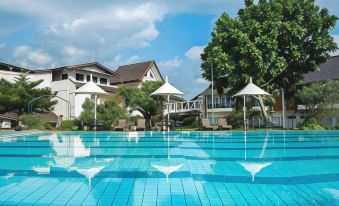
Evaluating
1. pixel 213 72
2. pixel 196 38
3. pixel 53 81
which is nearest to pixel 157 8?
pixel 213 72

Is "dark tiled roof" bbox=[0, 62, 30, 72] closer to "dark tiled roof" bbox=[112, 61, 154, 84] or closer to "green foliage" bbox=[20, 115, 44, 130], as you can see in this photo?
"dark tiled roof" bbox=[112, 61, 154, 84]

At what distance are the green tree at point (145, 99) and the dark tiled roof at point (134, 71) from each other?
1131cm

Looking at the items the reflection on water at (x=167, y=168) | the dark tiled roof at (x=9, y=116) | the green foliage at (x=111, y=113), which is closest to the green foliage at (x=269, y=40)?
the green foliage at (x=111, y=113)

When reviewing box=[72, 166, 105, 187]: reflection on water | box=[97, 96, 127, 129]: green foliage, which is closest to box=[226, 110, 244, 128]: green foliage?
box=[97, 96, 127, 129]: green foliage

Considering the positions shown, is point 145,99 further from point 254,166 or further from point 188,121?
point 254,166

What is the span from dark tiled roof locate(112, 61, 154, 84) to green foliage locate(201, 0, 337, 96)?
1905cm

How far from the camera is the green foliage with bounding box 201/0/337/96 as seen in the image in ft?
79.9

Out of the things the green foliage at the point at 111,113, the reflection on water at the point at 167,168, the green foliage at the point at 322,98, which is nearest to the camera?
the reflection on water at the point at 167,168

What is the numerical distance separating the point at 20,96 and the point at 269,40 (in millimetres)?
21056

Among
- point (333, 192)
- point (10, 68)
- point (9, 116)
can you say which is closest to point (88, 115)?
point (9, 116)

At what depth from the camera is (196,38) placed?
3216 cm

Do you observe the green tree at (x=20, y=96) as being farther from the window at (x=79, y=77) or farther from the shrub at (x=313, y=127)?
the shrub at (x=313, y=127)

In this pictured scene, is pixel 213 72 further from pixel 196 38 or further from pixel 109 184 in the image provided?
pixel 109 184

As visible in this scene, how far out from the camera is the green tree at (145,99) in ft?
103
